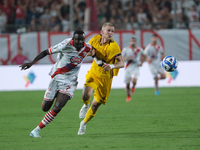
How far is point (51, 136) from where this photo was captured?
266 inches

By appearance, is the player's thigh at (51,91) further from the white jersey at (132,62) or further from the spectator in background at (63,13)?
the spectator in background at (63,13)

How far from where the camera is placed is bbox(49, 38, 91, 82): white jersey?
6645mm

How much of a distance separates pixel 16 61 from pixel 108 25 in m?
11.3

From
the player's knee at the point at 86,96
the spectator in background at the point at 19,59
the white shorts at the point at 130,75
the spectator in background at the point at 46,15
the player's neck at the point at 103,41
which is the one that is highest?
the player's neck at the point at 103,41

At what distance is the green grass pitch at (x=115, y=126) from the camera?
19.5 ft

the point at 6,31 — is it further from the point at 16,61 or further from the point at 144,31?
the point at 144,31

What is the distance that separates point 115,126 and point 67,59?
82.0 inches

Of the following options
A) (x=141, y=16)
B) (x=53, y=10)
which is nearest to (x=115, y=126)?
(x=141, y=16)

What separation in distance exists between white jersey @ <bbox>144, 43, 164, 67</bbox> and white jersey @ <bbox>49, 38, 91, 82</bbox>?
29.6 ft

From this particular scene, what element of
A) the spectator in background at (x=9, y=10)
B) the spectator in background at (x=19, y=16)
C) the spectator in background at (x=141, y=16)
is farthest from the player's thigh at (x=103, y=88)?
the spectator in background at (x=9, y=10)

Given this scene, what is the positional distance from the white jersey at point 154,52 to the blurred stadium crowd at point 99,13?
330 cm

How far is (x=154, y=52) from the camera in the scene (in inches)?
618

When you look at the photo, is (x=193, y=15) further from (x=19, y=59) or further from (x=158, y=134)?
(x=158, y=134)

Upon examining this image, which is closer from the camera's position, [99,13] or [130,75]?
[130,75]
